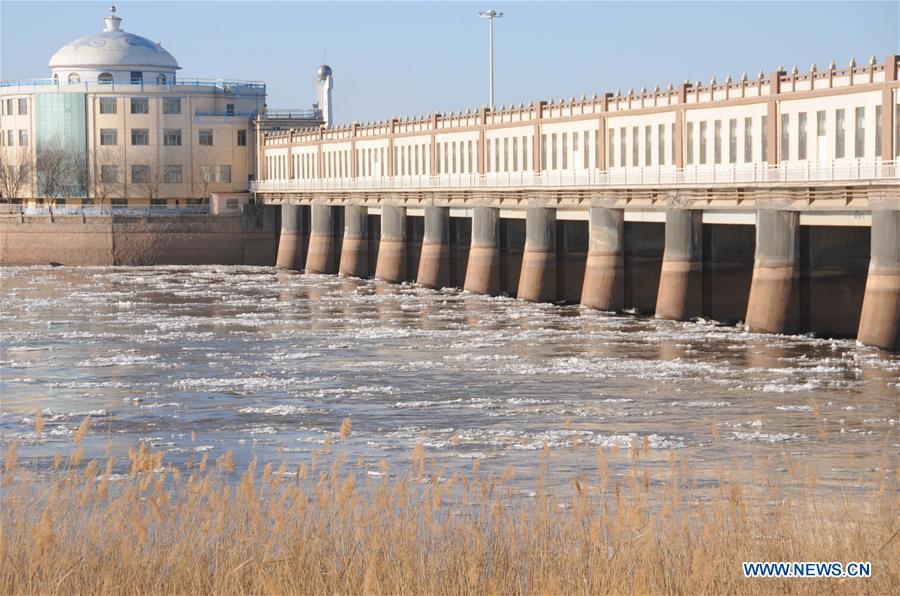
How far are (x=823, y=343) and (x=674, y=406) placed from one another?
13.2m

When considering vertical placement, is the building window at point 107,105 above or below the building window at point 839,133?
above

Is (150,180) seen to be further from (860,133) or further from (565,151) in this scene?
(860,133)

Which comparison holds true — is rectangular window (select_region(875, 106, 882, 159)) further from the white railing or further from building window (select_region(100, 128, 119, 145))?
building window (select_region(100, 128, 119, 145))

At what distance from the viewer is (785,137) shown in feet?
168

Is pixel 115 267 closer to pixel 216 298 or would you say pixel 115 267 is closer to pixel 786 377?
pixel 216 298

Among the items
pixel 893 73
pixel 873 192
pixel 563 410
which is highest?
pixel 893 73

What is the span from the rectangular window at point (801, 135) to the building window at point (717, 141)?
18.3ft

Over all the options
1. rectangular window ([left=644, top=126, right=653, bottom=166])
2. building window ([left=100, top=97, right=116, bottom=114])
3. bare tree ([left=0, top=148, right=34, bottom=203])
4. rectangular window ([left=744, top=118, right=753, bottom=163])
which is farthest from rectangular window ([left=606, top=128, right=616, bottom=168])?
bare tree ([left=0, top=148, right=34, bottom=203])

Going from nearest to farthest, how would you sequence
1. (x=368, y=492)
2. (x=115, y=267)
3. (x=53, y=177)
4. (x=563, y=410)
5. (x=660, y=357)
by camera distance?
(x=368, y=492), (x=563, y=410), (x=660, y=357), (x=115, y=267), (x=53, y=177)

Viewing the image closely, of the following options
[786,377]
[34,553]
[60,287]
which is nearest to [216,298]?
[60,287]

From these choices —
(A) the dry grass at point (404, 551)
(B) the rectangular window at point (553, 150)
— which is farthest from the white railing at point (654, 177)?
(A) the dry grass at point (404, 551)

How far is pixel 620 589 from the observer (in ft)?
38.8

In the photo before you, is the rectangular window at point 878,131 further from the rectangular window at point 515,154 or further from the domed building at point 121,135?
the domed building at point 121,135

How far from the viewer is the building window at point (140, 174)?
345 feet
